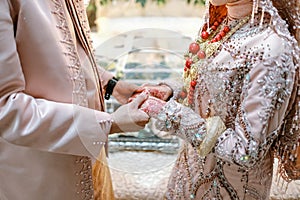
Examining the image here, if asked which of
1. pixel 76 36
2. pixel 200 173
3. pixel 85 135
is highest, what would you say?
pixel 76 36

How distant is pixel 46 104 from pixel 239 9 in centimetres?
41

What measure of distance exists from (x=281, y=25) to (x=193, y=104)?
0.73ft

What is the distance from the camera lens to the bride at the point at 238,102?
2.52 feet

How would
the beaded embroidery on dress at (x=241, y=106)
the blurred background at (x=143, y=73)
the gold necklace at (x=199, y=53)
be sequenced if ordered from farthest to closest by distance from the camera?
the blurred background at (x=143, y=73) < the gold necklace at (x=199, y=53) < the beaded embroidery on dress at (x=241, y=106)

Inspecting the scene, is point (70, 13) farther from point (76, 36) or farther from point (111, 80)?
point (111, 80)

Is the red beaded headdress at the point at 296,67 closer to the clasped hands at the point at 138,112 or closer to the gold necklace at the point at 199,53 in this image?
the gold necklace at the point at 199,53

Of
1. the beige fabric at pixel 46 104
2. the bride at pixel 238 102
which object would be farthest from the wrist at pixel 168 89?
the beige fabric at pixel 46 104

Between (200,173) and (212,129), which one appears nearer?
(212,129)

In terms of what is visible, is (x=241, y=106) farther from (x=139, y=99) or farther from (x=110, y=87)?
(x=110, y=87)

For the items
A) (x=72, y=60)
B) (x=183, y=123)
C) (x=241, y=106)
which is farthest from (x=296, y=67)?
(x=72, y=60)

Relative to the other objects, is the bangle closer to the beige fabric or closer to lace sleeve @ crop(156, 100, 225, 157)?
the beige fabric

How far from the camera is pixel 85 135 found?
849 millimetres

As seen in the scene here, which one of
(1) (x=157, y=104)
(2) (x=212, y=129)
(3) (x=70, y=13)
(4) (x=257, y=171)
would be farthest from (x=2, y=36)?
(4) (x=257, y=171)

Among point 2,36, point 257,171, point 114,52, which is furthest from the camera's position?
point 114,52
